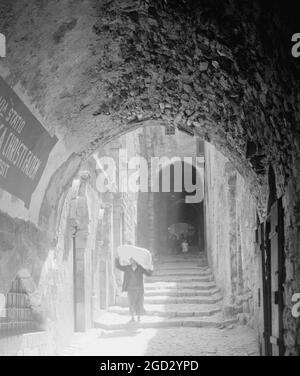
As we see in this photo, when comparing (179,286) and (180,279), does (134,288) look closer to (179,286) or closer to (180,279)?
(179,286)

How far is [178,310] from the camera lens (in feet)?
41.8

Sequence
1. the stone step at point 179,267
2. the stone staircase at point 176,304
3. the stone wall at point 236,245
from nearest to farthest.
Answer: the stone wall at point 236,245 → the stone staircase at point 176,304 → the stone step at point 179,267

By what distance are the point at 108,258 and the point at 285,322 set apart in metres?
10.1

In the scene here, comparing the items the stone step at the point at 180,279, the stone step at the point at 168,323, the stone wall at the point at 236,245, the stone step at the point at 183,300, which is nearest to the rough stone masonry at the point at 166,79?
the stone wall at the point at 236,245

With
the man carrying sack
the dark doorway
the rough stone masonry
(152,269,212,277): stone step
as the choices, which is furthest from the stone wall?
the dark doorway

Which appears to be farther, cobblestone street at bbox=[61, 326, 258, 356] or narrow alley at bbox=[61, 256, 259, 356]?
narrow alley at bbox=[61, 256, 259, 356]

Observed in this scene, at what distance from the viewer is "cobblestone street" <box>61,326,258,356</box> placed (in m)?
8.62

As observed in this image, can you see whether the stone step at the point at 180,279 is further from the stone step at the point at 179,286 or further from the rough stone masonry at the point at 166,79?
the rough stone masonry at the point at 166,79

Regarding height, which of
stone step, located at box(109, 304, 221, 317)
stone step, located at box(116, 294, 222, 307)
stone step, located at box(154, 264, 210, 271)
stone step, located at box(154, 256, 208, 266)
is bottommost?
stone step, located at box(109, 304, 221, 317)
